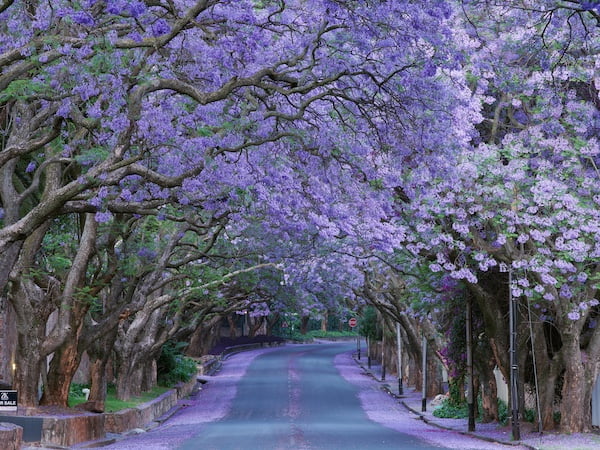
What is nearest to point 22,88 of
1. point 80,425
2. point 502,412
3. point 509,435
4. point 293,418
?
point 80,425

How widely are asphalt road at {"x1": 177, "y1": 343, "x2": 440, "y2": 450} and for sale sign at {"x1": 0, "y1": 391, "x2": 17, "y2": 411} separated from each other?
28.2 ft

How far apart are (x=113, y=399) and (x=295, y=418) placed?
6.08 meters

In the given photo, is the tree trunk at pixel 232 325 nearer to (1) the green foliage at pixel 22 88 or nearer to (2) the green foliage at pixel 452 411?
(2) the green foliage at pixel 452 411

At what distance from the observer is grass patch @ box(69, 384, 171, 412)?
3275cm

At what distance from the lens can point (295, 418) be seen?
36250 millimetres

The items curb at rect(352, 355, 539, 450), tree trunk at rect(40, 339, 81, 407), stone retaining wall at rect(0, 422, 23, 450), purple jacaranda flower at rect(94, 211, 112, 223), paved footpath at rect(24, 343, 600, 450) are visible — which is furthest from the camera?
tree trunk at rect(40, 339, 81, 407)

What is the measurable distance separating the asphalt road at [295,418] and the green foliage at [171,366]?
285cm

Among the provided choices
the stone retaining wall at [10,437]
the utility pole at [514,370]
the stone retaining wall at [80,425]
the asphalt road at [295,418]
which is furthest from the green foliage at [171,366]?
the stone retaining wall at [10,437]

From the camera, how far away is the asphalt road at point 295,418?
25.1m

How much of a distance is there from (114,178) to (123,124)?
869 millimetres

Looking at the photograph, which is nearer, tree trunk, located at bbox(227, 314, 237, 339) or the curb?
the curb

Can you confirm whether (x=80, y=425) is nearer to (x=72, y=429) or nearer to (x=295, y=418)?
(x=72, y=429)

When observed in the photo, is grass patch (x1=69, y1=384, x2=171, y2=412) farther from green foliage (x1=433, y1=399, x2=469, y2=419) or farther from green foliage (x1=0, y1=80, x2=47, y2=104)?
green foliage (x1=0, y1=80, x2=47, y2=104)

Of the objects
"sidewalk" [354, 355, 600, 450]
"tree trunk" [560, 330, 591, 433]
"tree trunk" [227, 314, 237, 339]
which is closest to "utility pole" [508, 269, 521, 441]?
"sidewalk" [354, 355, 600, 450]
